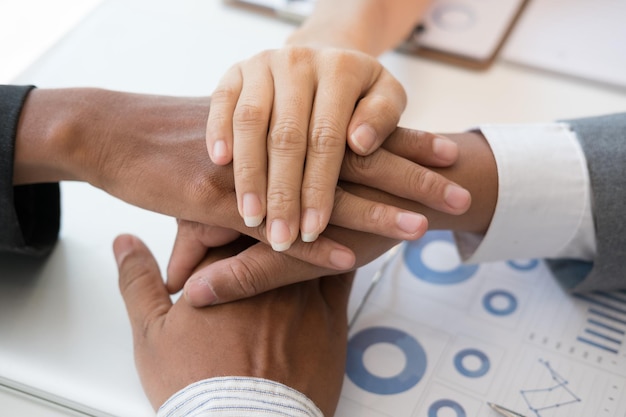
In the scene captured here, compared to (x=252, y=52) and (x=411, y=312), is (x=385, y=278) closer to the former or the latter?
(x=411, y=312)

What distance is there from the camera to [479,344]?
0.82m

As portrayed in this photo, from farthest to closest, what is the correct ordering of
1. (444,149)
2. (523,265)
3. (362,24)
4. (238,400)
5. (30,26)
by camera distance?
(30,26) < (362,24) < (523,265) < (444,149) < (238,400)

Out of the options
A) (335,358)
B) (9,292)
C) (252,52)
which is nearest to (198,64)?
(252,52)

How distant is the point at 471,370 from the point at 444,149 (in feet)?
0.80

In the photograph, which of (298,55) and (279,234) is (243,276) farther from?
(298,55)

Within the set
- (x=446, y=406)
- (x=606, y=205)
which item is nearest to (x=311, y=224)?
(x=446, y=406)

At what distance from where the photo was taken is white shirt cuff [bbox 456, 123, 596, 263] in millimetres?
830

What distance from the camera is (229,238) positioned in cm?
84

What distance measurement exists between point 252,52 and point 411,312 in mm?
568

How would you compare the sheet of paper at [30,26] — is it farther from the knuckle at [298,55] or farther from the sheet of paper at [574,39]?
the sheet of paper at [574,39]

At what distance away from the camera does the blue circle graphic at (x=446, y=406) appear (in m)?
0.76

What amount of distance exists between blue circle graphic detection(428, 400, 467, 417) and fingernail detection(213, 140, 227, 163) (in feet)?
1.12

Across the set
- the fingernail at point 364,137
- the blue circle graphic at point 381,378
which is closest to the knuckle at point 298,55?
the fingernail at point 364,137

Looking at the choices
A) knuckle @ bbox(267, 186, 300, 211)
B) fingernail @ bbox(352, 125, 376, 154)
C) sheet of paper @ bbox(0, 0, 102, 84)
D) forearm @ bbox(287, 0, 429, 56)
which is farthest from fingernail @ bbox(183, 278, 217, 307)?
sheet of paper @ bbox(0, 0, 102, 84)
